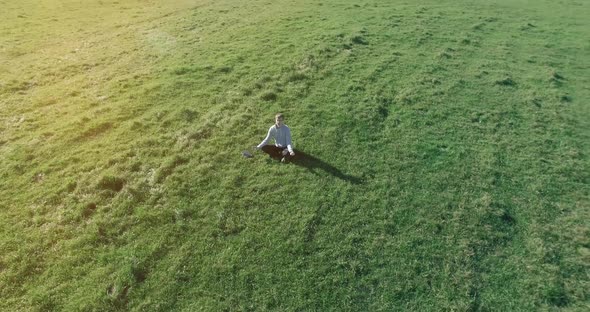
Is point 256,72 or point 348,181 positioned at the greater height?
point 256,72

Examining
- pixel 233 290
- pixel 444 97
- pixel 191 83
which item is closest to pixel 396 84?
pixel 444 97

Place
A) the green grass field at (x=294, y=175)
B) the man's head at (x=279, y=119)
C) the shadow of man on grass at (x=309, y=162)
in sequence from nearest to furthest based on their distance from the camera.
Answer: the green grass field at (x=294, y=175), the man's head at (x=279, y=119), the shadow of man on grass at (x=309, y=162)

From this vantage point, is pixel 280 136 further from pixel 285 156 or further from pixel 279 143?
pixel 285 156

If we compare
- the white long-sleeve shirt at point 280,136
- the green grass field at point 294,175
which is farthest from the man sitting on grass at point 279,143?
the green grass field at point 294,175

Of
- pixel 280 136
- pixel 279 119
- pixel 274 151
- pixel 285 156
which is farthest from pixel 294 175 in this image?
pixel 279 119

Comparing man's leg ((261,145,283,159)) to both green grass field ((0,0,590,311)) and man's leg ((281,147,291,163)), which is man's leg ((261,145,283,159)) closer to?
man's leg ((281,147,291,163))

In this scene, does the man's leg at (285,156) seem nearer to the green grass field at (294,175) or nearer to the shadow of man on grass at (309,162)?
the shadow of man on grass at (309,162)

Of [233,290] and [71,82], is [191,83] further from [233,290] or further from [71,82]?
[233,290]
